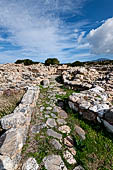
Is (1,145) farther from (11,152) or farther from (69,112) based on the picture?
(69,112)

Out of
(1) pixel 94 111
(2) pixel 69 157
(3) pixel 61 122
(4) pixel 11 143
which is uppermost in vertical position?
(1) pixel 94 111

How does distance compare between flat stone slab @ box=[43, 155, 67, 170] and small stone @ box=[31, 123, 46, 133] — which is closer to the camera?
flat stone slab @ box=[43, 155, 67, 170]

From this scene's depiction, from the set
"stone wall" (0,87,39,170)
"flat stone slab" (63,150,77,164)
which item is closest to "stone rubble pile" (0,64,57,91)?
"stone wall" (0,87,39,170)

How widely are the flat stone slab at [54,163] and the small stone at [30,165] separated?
0.19 m

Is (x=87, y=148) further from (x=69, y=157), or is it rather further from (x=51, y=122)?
(x=51, y=122)

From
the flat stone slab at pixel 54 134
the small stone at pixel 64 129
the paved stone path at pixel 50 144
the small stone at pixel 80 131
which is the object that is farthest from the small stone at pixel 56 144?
the small stone at pixel 80 131

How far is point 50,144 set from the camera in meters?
2.42

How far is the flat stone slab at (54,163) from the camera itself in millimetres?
1927

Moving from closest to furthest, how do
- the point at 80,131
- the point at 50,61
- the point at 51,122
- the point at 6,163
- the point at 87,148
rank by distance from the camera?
the point at 6,163
the point at 87,148
the point at 80,131
the point at 51,122
the point at 50,61

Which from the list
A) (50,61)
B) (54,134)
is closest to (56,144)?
(54,134)

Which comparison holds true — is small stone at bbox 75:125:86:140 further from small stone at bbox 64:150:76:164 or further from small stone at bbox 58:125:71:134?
small stone at bbox 64:150:76:164

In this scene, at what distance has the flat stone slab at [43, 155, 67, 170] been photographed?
193 centimetres

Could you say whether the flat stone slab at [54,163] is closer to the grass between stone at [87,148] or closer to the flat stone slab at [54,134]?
the grass between stone at [87,148]

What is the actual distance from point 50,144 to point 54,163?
45 cm
